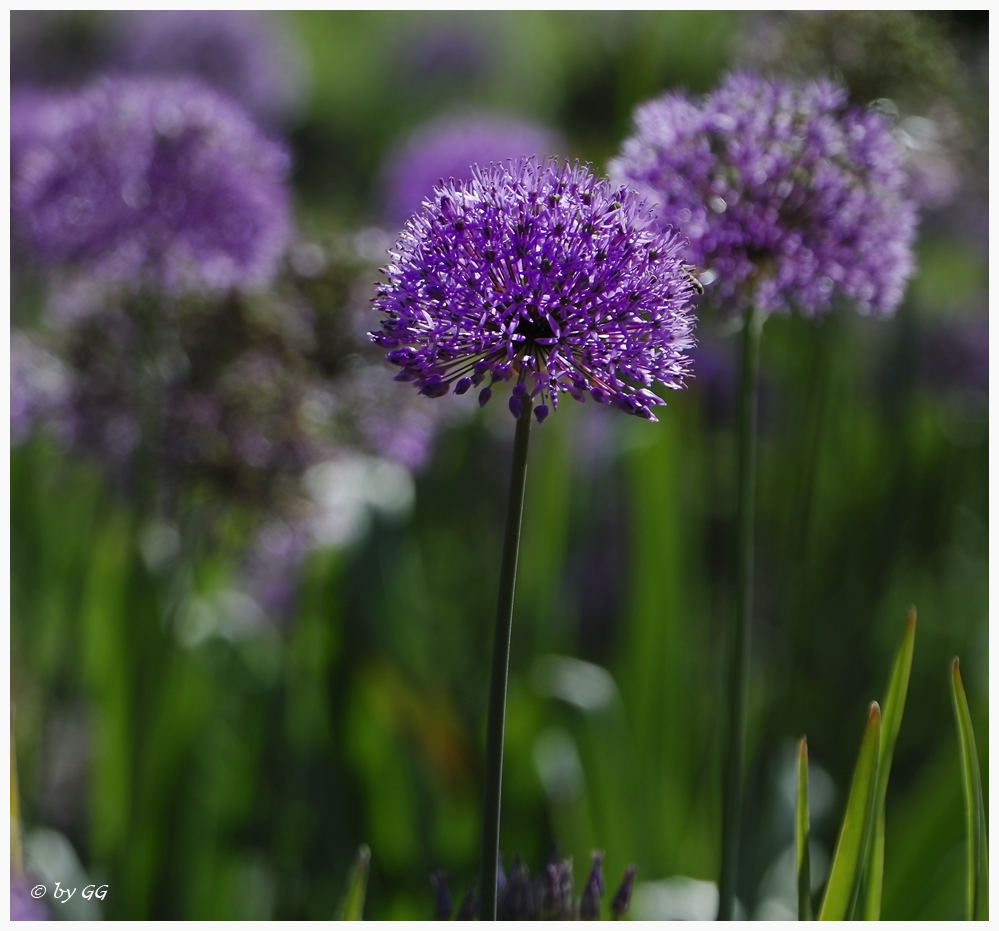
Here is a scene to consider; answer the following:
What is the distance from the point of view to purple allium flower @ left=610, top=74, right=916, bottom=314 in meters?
1.24

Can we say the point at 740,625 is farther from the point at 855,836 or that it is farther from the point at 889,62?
the point at 889,62

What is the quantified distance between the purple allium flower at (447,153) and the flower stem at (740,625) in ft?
3.74

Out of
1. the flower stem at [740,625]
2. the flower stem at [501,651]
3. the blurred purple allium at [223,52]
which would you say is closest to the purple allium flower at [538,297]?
the flower stem at [501,651]

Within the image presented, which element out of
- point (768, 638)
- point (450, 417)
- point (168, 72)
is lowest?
point (768, 638)

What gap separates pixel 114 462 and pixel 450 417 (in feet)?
2.06

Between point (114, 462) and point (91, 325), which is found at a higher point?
point (91, 325)

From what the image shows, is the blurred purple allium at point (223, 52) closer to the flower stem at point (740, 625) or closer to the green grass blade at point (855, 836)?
the flower stem at point (740, 625)

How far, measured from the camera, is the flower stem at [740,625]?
→ 3.99 feet

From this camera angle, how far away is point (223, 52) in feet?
12.0

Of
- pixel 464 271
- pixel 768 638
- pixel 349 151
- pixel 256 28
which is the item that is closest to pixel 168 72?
pixel 256 28

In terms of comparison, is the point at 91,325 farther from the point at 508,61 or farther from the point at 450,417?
the point at 508,61

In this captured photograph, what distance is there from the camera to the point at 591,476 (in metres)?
2.60

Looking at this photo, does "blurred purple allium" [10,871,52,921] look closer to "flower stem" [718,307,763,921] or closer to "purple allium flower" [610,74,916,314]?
"flower stem" [718,307,763,921]

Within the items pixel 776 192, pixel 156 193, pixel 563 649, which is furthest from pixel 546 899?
pixel 563 649
